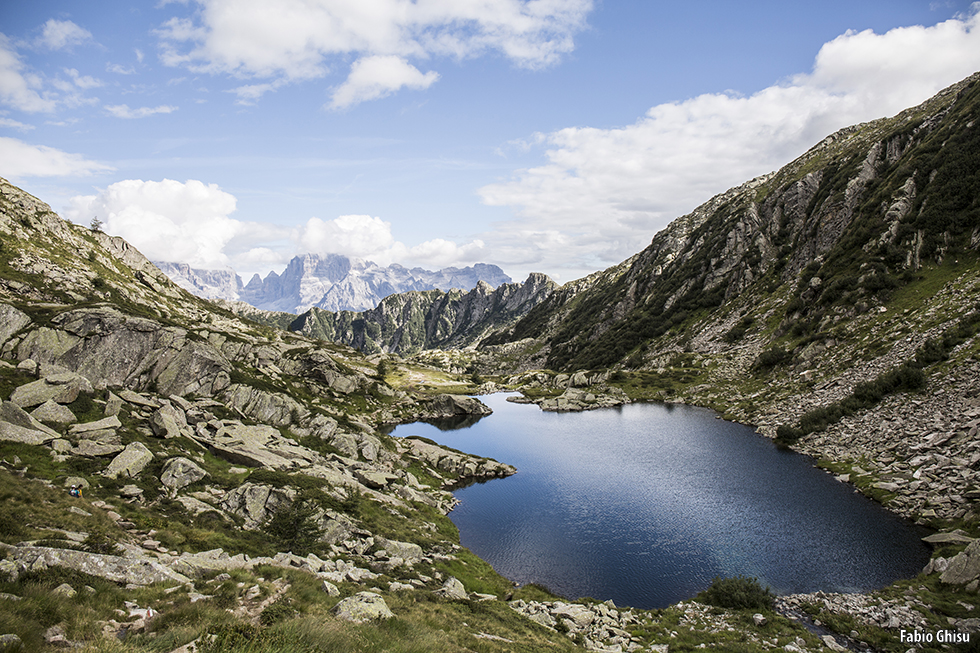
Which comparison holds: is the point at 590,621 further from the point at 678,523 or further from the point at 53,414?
the point at 53,414

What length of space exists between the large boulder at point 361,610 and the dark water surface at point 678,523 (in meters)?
27.0

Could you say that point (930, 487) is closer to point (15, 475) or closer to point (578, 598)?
point (578, 598)

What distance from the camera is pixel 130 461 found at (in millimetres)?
30266

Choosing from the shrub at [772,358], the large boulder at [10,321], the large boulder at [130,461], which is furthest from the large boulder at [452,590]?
the shrub at [772,358]

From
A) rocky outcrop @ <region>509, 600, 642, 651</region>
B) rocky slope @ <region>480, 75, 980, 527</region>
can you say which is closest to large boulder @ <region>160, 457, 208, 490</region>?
rocky outcrop @ <region>509, 600, 642, 651</region>

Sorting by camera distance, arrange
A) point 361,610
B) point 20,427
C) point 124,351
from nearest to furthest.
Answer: point 361,610 < point 20,427 < point 124,351

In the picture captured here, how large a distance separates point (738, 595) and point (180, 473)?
1777 inches

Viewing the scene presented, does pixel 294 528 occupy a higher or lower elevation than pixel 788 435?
lower

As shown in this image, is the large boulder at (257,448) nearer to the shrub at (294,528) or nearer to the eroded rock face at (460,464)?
the shrub at (294,528)

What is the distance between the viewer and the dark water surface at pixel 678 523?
39.9 metres

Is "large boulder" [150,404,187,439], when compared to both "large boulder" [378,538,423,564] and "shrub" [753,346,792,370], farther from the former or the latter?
"shrub" [753,346,792,370]

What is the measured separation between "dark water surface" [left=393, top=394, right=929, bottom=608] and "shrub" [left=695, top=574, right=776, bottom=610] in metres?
3.40

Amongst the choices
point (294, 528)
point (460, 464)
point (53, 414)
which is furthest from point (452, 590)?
point (460, 464)

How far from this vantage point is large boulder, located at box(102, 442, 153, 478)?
29031mm
